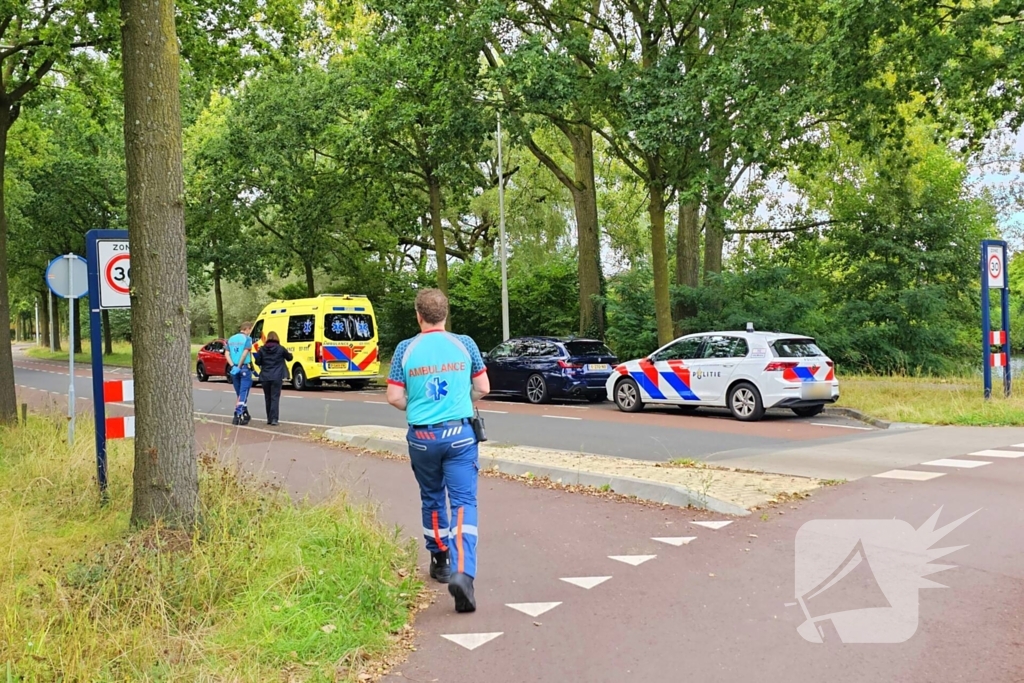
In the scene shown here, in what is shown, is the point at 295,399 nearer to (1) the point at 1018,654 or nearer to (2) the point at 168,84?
(2) the point at 168,84

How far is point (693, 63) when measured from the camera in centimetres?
1875

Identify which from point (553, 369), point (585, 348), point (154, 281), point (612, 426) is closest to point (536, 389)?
point (553, 369)

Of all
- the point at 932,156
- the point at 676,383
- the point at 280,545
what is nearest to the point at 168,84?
the point at 280,545

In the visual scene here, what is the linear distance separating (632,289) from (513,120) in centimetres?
780

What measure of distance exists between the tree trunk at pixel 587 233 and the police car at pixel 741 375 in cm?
797

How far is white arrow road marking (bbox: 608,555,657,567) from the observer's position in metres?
5.88

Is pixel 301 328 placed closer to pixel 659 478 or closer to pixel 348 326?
pixel 348 326

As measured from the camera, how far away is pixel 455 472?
5.00m

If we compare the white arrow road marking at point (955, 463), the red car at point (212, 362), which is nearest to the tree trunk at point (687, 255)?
the red car at point (212, 362)

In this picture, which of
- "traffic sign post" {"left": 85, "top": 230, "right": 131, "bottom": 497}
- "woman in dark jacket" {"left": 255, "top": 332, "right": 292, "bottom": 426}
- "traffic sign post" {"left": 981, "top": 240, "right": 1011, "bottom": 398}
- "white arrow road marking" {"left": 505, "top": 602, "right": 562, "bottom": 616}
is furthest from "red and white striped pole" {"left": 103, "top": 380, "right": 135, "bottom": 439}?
"traffic sign post" {"left": 981, "top": 240, "right": 1011, "bottom": 398}

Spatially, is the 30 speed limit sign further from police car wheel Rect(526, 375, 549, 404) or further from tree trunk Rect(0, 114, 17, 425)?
police car wheel Rect(526, 375, 549, 404)

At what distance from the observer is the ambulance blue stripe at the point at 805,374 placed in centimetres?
1457

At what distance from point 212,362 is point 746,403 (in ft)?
65.1

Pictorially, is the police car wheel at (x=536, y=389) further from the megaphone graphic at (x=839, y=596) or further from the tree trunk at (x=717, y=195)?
the megaphone graphic at (x=839, y=596)
